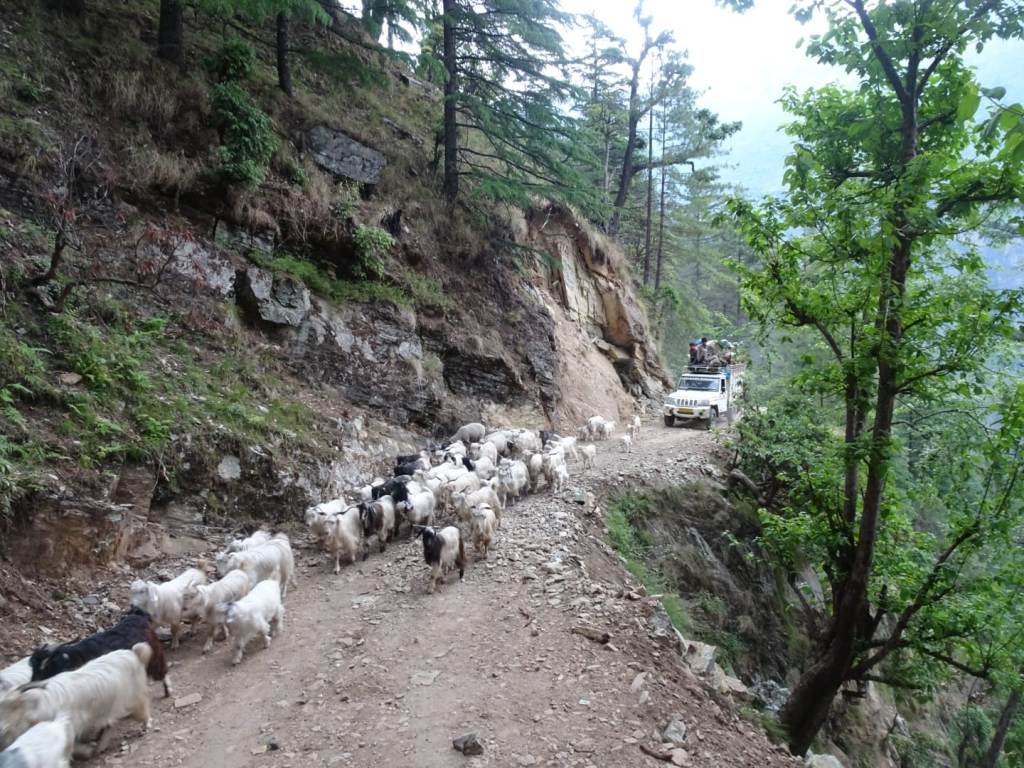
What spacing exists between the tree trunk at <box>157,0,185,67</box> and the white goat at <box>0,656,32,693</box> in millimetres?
12782

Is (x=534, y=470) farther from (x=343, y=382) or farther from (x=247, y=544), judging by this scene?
(x=247, y=544)

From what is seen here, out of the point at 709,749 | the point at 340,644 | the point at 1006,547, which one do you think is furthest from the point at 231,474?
the point at 1006,547

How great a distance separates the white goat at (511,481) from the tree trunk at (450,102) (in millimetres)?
9964

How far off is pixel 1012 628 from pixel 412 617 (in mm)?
8207

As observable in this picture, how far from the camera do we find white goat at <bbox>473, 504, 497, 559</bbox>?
786cm

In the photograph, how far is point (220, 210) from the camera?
1109 centimetres

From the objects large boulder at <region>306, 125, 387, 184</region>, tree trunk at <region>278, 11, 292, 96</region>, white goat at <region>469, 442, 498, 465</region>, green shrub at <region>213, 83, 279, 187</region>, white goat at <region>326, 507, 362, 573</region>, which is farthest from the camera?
tree trunk at <region>278, 11, 292, 96</region>

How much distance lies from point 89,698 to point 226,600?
1.77 m

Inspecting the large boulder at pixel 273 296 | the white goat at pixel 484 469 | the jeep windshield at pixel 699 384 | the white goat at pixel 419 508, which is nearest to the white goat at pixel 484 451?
the white goat at pixel 484 469

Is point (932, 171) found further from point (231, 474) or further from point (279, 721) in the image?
point (231, 474)

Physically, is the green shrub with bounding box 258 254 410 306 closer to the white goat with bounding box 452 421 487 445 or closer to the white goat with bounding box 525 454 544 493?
the white goat with bounding box 452 421 487 445

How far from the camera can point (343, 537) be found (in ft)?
24.7

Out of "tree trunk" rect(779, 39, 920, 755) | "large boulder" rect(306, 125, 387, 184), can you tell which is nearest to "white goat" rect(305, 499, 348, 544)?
"tree trunk" rect(779, 39, 920, 755)

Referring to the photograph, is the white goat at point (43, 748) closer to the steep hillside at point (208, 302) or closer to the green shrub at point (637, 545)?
A: the steep hillside at point (208, 302)
